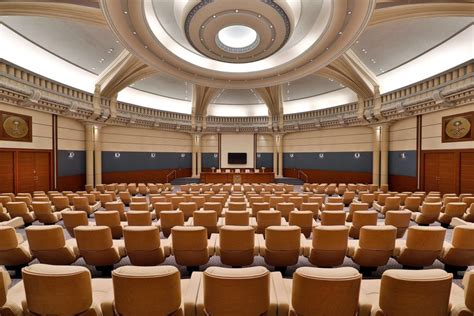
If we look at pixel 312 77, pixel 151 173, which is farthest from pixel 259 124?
pixel 151 173

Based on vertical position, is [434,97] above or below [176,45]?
below

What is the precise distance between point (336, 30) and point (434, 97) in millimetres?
5704

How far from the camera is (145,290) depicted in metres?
2.22

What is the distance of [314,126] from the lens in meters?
19.8

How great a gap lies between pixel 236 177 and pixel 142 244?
1550cm

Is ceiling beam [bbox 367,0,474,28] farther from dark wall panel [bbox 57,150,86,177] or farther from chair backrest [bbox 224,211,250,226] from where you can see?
dark wall panel [bbox 57,150,86,177]

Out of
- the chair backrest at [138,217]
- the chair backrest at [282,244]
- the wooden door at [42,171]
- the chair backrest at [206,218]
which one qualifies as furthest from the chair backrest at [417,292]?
the wooden door at [42,171]

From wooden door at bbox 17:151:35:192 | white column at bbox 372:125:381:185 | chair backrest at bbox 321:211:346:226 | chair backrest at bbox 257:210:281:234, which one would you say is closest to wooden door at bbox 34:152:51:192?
wooden door at bbox 17:151:35:192

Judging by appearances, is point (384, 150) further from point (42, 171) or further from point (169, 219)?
point (42, 171)

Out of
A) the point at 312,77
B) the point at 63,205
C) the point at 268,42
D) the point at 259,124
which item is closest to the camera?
the point at 63,205

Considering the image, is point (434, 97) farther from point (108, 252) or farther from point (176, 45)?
point (108, 252)

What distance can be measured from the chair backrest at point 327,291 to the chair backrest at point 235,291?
1.06ft

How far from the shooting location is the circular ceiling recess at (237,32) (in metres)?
8.78

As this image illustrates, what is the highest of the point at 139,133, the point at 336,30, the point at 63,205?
the point at 336,30
